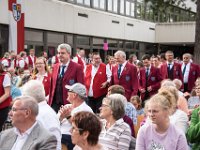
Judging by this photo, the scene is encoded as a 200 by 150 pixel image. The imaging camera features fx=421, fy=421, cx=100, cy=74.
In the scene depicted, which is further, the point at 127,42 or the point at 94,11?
the point at 127,42

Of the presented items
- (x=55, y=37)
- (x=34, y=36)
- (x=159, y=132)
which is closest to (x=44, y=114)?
(x=159, y=132)

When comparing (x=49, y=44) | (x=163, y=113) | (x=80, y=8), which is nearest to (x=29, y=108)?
(x=163, y=113)

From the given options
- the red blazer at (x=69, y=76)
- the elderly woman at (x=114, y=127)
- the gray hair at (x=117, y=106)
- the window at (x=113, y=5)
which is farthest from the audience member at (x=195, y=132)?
the window at (x=113, y=5)

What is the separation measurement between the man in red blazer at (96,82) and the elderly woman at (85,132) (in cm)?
608

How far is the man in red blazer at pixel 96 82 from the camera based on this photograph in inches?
386

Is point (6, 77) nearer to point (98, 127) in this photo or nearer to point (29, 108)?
point (29, 108)

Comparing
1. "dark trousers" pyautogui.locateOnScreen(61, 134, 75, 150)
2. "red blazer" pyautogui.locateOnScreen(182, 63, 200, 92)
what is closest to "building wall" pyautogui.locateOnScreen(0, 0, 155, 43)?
"red blazer" pyautogui.locateOnScreen(182, 63, 200, 92)

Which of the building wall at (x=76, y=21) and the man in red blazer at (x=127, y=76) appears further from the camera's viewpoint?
the building wall at (x=76, y=21)

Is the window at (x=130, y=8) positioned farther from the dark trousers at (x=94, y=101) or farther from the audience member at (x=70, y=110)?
the audience member at (x=70, y=110)

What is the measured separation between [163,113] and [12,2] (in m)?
15.5

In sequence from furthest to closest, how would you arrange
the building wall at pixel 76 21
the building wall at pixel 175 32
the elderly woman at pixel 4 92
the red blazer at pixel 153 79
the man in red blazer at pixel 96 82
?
the building wall at pixel 175 32
the building wall at pixel 76 21
the red blazer at pixel 153 79
the man in red blazer at pixel 96 82
the elderly woman at pixel 4 92

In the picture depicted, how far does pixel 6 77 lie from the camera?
784 cm

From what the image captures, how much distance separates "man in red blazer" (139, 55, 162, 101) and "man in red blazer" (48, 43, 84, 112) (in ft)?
Answer: 13.2

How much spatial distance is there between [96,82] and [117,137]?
4.99 meters
